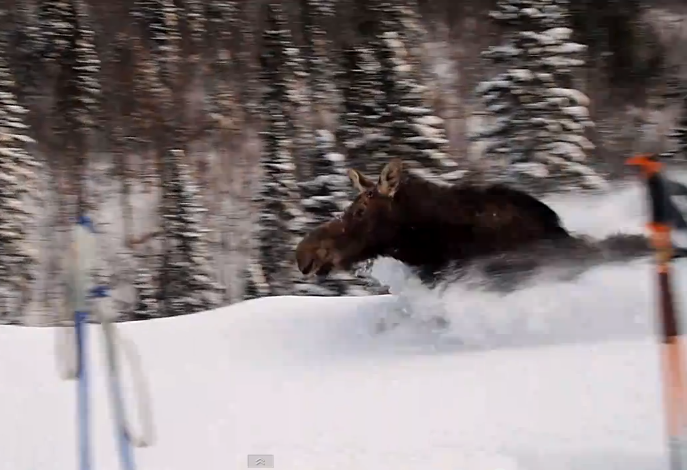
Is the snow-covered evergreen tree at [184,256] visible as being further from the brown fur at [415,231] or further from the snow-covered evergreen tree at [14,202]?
the brown fur at [415,231]

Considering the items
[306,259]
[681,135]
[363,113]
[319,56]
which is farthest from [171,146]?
[681,135]

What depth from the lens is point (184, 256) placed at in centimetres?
1079

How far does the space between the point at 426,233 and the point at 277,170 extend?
4567 mm

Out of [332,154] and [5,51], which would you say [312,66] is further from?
[5,51]

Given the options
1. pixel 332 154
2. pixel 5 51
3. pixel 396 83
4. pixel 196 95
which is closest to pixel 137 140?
pixel 196 95

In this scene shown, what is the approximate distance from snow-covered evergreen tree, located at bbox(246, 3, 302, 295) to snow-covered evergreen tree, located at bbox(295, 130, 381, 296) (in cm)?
33

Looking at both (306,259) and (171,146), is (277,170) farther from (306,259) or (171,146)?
(306,259)

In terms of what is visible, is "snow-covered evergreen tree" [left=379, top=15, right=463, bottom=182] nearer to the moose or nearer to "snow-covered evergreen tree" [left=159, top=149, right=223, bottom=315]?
the moose

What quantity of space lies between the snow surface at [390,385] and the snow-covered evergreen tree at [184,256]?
404 cm

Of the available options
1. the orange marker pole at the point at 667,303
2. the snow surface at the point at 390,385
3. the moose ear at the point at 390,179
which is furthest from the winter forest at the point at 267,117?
the orange marker pole at the point at 667,303

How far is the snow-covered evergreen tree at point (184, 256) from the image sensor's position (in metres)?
10.5

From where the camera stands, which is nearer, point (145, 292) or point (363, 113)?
point (363, 113)

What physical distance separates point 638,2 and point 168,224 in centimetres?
677

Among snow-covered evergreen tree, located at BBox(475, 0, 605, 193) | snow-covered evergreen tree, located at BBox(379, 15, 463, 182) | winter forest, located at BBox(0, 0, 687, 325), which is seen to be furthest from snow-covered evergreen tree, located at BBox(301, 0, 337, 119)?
snow-covered evergreen tree, located at BBox(475, 0, 605, 193)
